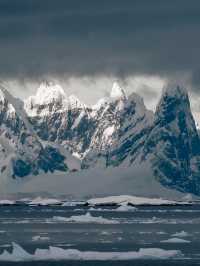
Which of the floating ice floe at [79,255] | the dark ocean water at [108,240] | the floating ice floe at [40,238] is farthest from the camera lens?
the floating ice floe at [40,238]

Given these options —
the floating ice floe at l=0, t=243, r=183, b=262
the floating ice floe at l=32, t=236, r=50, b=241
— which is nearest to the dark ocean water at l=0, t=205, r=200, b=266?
the floating ice floe at l=32, t=236, r=50, b=241

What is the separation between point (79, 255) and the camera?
412 feet

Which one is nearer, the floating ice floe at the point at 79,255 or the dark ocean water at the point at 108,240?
the dark ocean water at the point at 108,240

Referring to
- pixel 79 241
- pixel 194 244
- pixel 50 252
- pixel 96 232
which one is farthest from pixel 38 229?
pixel 50 252

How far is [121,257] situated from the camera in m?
125

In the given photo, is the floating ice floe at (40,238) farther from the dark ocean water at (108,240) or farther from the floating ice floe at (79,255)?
the floating ice floe at (79,255)

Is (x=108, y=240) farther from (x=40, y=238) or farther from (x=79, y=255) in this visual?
(x=79, y=255)

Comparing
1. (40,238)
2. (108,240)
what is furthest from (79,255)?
(40,238)

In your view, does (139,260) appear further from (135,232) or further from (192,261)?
(135,232)

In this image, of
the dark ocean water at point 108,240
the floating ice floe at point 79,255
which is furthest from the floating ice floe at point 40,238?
the floating ice floe at point 79,255

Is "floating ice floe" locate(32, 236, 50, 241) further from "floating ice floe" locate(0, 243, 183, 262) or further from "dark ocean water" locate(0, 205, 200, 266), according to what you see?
"floating ice floe" locate(0, 243, 183, 262)

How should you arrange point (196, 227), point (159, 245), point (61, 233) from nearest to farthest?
point (159, 245) → point (61, 233) → point (196, 227)

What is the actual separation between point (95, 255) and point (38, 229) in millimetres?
64723

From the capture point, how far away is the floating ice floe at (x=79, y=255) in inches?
4862
